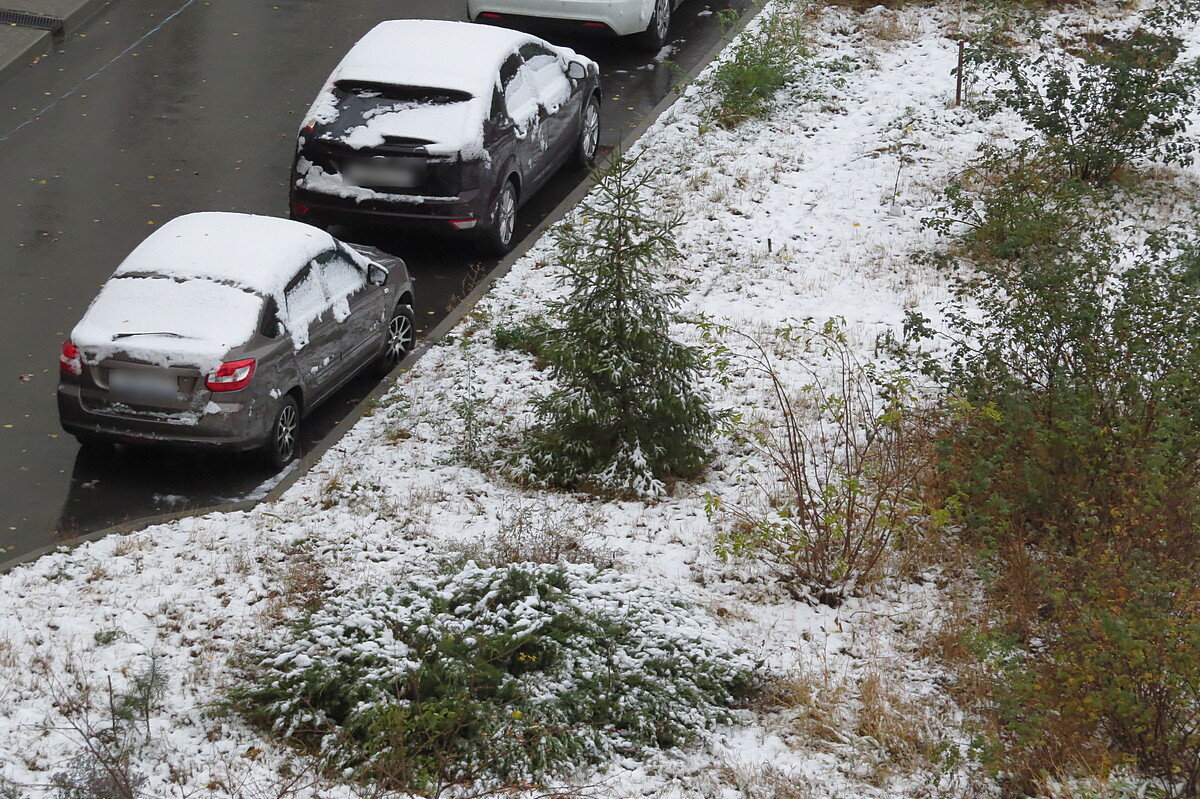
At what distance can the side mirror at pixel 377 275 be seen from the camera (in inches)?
405

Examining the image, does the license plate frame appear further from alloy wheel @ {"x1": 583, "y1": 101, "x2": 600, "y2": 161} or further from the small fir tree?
alloy wheel @ {"x1": 583, "y1": 101, "x2": 600, "y2": 161}

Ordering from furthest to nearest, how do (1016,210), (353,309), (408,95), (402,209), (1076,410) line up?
(408,95) < (402,209) < (1016,210) < (353,309) < (1076,410)

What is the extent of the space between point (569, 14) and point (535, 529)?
976 centimetres

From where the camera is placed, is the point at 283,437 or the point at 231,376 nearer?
the point at 231,376

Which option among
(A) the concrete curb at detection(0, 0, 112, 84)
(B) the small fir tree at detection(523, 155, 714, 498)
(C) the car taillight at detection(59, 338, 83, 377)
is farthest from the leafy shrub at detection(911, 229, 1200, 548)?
(A) the concrete curb at detection(0, 0, 112, 84)

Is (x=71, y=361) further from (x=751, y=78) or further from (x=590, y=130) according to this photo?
(x=751, y=78)

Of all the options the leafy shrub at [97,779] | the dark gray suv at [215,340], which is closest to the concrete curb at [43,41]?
the dark gray suv at [215,340]

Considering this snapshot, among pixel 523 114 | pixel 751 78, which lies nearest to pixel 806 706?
pixel 523 114

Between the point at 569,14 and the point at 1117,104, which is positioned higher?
the point at 569,14

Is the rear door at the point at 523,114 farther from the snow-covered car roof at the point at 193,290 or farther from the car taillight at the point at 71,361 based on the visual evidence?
the car taillight at the point at 71,361

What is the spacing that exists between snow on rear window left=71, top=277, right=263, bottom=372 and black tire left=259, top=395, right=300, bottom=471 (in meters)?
0.68

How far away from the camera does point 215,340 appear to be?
863 centimetres

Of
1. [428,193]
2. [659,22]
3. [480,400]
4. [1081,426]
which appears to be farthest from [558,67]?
[1081,426]

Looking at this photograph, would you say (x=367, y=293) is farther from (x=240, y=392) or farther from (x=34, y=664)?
(x=34, y=664)
